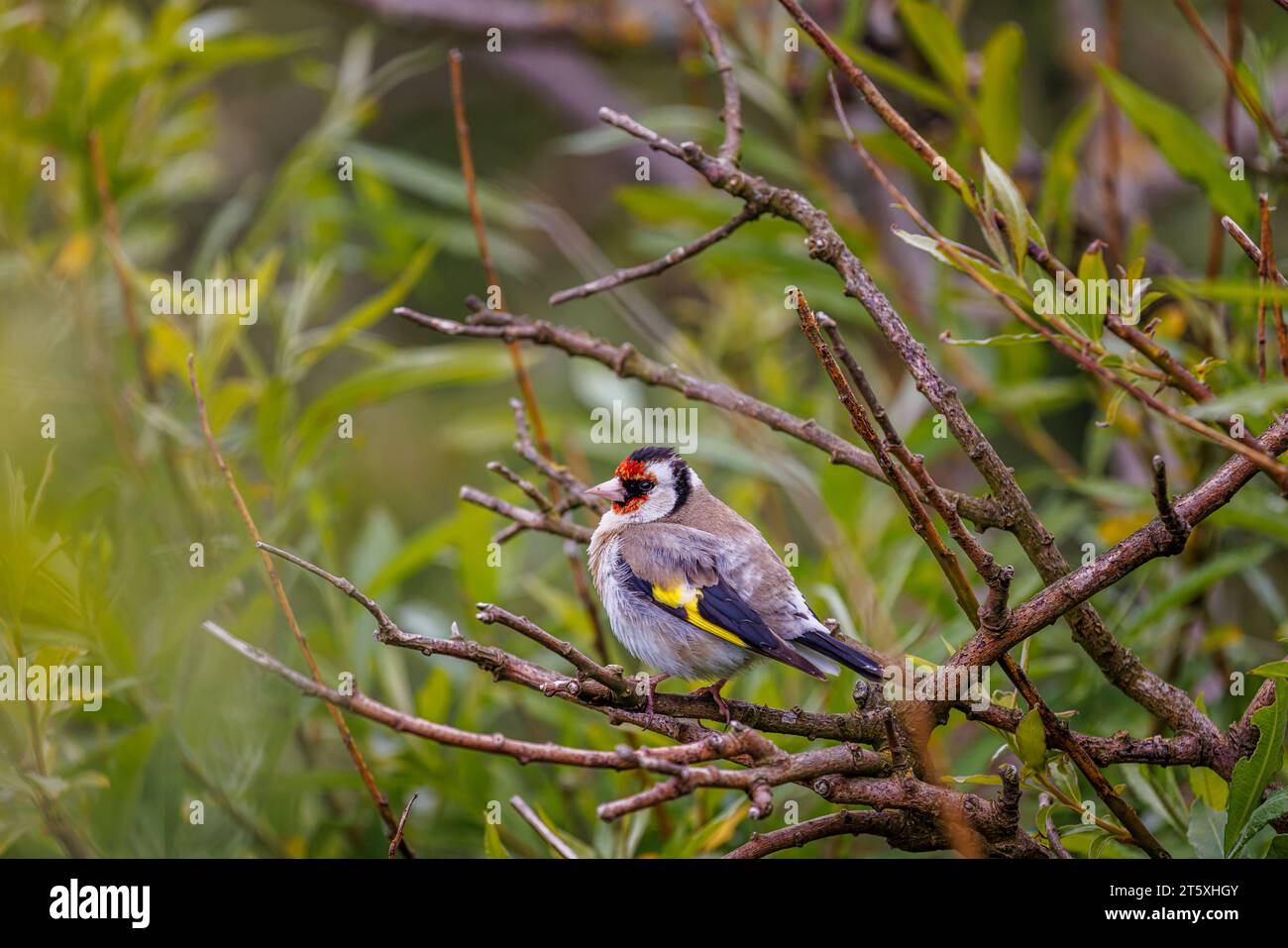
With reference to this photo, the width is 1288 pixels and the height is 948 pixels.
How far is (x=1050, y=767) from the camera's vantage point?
204cm

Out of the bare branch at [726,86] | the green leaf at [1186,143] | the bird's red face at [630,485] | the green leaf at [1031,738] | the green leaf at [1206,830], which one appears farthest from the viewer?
the bird's red face at [630,485]

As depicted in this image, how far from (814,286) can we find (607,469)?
4.14 feet

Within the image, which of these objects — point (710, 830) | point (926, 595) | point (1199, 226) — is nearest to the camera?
point (710, 830)

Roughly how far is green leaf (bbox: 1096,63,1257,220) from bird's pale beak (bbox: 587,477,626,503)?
141 cm

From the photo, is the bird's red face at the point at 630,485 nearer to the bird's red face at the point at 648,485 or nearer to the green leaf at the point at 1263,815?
the bird's red face at the point at 648,485

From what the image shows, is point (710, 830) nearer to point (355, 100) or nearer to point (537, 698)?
point (537, 698)

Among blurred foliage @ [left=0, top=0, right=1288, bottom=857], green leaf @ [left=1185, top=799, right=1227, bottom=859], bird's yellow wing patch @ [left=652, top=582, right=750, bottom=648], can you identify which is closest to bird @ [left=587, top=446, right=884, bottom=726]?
bird's yellow wing patch @ [left=652, top=582, right=750, bottom=648]

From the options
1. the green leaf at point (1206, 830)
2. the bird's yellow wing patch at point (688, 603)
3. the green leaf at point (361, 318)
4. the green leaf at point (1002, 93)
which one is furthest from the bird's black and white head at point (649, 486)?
the green leaf at point (1206, 830)

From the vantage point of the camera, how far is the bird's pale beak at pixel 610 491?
2783mm

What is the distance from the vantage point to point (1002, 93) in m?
3.15

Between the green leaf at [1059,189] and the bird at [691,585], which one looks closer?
the bird at [691,585]

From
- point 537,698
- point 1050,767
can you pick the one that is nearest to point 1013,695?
point 1050,767

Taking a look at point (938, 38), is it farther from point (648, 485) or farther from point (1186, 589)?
point (1186, 589)

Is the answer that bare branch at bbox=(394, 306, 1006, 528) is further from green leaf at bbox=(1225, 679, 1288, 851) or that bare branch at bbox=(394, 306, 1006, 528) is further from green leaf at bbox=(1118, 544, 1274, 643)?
green leaf at bbox=(1118, 544, 1274, 643)
